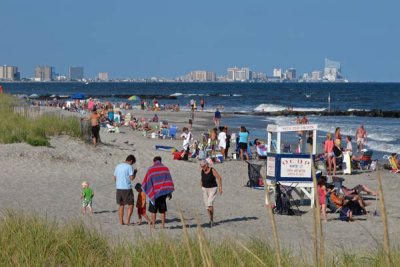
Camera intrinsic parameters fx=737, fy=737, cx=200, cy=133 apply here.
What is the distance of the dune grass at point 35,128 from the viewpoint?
20734mm

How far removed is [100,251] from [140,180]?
11.3 meters

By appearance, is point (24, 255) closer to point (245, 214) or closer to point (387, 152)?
point (245, 214)

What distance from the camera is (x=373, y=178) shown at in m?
19.2

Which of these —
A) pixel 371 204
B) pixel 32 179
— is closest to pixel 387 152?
pixel 371 204

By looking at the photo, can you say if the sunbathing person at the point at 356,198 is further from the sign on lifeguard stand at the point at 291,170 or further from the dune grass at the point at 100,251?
the dune grass at the point at 100,251

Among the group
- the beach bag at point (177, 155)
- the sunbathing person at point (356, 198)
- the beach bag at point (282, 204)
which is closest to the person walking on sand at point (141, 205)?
the beach bag at point (282, 204)

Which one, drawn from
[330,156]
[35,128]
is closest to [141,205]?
[330,156]

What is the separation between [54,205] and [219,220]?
3066 millimetres

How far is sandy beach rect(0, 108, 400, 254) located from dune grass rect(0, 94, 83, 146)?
425mm

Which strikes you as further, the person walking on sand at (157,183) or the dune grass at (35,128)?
the dune grass at (35,128)

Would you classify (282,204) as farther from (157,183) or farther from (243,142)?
(243,142)

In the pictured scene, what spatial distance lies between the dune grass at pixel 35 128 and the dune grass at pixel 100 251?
45.1 feet

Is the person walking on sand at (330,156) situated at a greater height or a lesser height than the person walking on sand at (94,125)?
lesser

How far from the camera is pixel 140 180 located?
17.8 m
